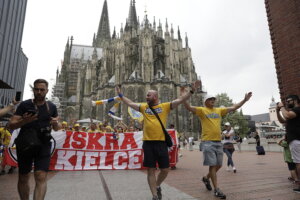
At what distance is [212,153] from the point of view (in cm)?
358

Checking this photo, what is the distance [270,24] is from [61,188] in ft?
25.1

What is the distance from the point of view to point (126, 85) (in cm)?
3697

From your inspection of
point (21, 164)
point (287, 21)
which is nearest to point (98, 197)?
point (21, 164)

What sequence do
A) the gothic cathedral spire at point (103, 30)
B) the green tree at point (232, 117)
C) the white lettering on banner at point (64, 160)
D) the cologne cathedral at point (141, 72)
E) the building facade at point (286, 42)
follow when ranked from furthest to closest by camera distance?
the gothic cathedral spire at point (103, 30) → the green tree at point (232, 117) → the cologne cathedral at point (141, 72) → the white lettering on banner at point (64, 160) → the building facade at point (286, 42)

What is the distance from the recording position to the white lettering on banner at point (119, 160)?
706cm

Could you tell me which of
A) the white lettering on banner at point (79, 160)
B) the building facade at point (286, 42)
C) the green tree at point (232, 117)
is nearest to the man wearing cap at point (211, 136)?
the building facade at point (286, 42)

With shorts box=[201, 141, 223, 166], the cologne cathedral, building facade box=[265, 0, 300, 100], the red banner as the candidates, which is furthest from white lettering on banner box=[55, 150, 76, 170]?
the cologne cathedral

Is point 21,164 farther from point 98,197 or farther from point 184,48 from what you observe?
point 184,48

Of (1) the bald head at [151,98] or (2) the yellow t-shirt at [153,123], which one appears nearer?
(2) the yellow t-shirt at [153,123]

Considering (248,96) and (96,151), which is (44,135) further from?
(96,151)

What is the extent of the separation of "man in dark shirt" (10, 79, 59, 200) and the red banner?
468cm

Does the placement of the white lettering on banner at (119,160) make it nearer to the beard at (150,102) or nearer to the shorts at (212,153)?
the shorts at (212,153)

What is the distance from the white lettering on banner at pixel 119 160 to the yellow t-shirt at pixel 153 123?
444 cm

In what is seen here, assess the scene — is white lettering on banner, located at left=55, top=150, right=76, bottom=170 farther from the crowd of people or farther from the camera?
the camera
